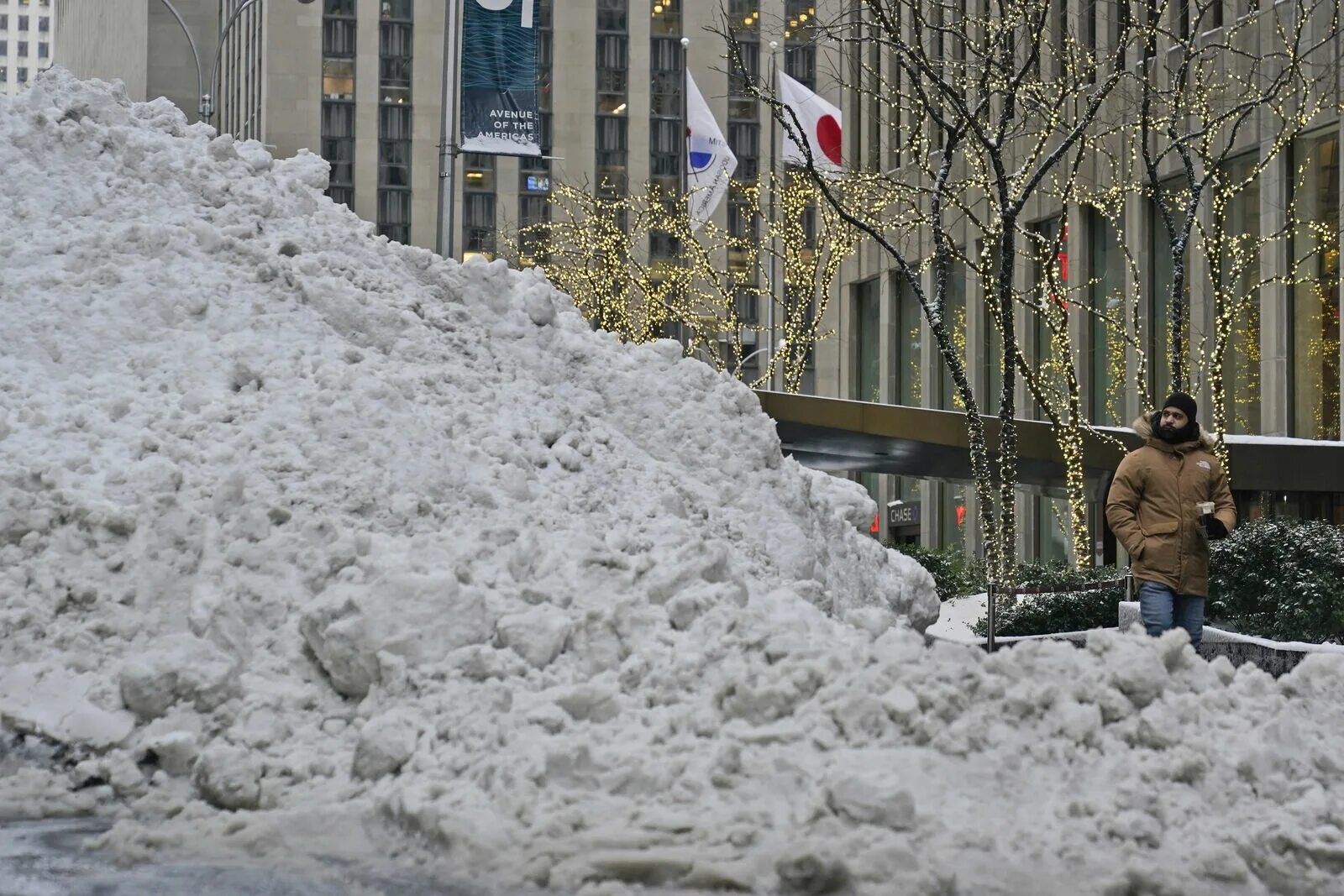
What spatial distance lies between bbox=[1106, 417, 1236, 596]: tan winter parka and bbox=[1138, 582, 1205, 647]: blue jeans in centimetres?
5

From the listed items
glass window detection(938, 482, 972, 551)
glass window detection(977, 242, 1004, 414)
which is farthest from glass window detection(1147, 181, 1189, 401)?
glass window detection(938, 482, 972, 551)

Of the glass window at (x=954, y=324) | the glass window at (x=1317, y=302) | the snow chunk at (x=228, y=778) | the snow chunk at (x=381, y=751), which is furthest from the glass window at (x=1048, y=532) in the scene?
the snow chunk at (x=228, y=778)

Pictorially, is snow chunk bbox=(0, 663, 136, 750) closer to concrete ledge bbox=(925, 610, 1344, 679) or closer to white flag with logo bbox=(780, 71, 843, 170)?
concrete ledge bbox=(925, 610, 1344, 679)

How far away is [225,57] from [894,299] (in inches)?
2283

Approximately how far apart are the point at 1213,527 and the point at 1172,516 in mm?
230

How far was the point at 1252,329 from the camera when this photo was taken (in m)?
23.8

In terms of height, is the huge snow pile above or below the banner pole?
below

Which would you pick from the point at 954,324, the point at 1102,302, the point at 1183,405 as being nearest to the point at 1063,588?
the point at 1183,405

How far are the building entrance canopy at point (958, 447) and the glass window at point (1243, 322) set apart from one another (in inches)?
214

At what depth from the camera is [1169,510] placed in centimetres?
887

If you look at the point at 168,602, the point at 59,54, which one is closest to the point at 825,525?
the point at 168,602

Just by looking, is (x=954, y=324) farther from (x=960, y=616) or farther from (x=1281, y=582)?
(x=1281, y=582)

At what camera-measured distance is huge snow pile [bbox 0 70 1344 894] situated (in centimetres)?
535

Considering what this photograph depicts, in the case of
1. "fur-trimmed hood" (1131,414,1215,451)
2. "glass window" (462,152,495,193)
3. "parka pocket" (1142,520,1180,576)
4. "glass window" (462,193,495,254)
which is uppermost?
"glass window" (462,152,495,193)
